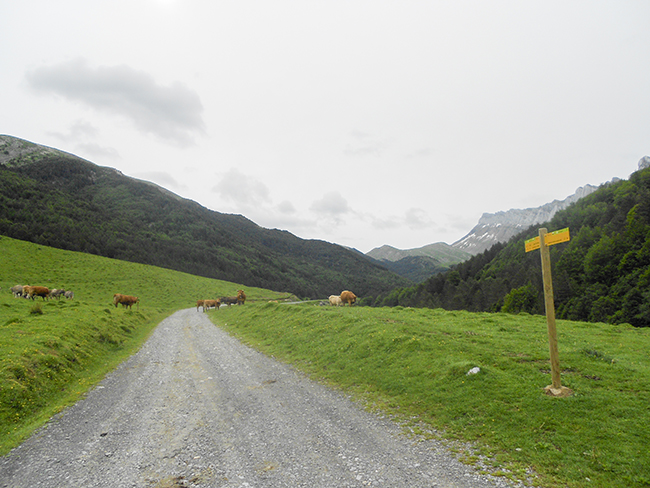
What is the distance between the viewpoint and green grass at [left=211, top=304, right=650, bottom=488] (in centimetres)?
669

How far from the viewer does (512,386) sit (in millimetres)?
9938

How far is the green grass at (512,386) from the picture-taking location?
22.0 feet

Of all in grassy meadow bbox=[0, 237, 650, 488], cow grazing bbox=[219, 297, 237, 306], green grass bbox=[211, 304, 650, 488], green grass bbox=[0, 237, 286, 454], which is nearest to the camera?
green grass bbox=[211, 304, 650, 488]

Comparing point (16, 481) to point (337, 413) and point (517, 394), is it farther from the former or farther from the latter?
point (517, 394)

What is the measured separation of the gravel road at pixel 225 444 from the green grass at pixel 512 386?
1257mm

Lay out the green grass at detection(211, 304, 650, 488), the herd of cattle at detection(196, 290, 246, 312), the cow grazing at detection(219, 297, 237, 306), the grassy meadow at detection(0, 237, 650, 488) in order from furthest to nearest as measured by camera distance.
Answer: the cow grazing at detection(219, 297, 237, 306) → the herd of cattle at detection(196, 290, 246, 312) → the grassy meadow at detection(0, 237, 650, 488) → the green grass at detection(211, 304, 650, 488)

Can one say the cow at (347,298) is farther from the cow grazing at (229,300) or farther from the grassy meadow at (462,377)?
the cow grazing at (229,300)

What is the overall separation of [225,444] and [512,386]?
8.84 m

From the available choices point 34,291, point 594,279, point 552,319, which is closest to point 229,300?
point 34,291

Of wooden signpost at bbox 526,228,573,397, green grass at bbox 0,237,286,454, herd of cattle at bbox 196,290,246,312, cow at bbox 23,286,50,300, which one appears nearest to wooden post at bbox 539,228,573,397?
wooden signpost at bbox 526,228,573,397

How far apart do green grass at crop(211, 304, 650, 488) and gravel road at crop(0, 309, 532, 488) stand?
1257mm

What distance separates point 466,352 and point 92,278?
80658mm

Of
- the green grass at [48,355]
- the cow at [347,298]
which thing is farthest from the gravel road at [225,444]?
the cow at [347,298]

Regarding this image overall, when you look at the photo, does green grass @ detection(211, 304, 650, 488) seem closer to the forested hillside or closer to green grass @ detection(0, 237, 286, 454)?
green grass @ detection(0, 237, 286, 454)
